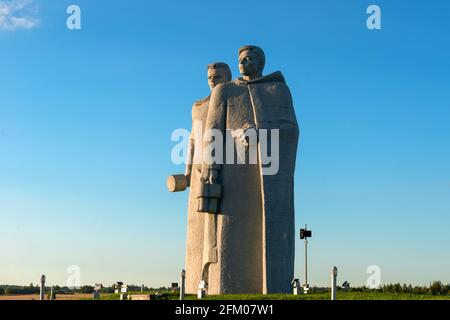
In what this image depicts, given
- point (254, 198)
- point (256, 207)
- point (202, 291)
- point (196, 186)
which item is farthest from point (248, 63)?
point (202, 291)

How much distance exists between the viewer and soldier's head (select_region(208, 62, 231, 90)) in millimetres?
23359

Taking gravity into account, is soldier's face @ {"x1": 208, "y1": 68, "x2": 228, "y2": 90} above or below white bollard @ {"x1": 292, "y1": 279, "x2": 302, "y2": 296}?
above

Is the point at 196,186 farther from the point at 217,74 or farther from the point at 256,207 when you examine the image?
the point at 217,74

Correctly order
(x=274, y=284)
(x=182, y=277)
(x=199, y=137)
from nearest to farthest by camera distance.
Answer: (x=182, y=277) < (x=274, y=284) < (x=199, y=137)

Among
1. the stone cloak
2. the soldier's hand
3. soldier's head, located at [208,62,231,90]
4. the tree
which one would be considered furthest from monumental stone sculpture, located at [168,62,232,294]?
the tree

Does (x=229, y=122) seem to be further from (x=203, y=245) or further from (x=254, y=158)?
(x=203, y=245)

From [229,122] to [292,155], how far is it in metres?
1.94

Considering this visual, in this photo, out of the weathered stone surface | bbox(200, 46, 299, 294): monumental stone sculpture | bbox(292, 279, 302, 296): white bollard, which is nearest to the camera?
bbox(292, 279, 302, 296): white bollard

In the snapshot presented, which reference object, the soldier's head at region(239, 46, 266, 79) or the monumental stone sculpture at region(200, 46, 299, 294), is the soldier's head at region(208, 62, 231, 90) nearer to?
the soldier's head at region(239, 46, 266, 79)

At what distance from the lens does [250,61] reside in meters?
20.9

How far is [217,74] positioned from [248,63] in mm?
2566

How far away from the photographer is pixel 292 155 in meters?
20.3

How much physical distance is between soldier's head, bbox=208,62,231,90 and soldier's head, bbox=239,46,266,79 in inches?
90.3
